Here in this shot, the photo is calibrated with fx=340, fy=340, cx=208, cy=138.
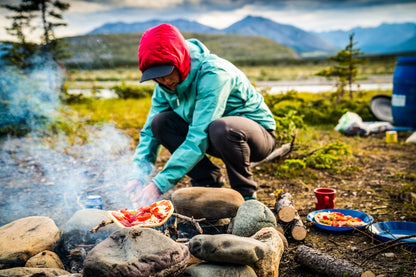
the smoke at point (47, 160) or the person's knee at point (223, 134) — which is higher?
the person's knee at point (223, 134)

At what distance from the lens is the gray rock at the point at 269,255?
211 cm

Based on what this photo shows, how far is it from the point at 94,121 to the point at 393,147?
609 cm

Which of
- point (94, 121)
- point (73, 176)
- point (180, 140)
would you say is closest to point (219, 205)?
point (180, 140)

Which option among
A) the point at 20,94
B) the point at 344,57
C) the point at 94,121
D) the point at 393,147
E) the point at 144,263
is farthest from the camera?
the point at 344,57

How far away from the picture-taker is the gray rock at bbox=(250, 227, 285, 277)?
2111 millimetres

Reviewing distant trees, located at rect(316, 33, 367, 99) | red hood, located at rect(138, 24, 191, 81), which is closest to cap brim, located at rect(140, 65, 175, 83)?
red hood, located at rect(138, 24, 191, 81)

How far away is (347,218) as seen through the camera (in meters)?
2.99

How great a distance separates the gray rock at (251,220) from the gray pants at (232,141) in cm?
49

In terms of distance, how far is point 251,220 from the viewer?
8.55 ft

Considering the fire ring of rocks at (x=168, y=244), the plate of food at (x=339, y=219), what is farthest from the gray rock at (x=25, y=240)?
the plate of food at (x=339, y=219)

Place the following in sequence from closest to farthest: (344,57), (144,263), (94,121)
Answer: (144,263)
(94,121)
(344,57)

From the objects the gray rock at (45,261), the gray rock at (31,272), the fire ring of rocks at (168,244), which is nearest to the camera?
the fire ring of rocks at (168,244)

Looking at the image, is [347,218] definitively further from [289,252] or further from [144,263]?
[144,263]

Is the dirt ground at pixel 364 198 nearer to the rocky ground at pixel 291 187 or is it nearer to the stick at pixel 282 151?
the rocky ground at pixel 291 187
